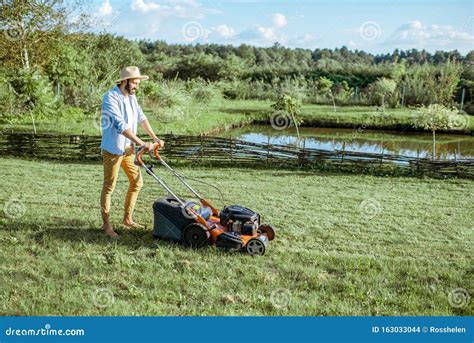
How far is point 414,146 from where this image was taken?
14578 mm

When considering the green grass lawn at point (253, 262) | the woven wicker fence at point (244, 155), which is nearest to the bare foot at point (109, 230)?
the green grass lawn at point (253, 262)

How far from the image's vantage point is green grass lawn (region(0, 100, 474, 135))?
47.6 ft

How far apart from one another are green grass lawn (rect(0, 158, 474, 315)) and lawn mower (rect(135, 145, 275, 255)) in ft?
0.34

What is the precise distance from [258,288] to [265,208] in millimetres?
2589

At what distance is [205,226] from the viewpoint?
468 centimetres

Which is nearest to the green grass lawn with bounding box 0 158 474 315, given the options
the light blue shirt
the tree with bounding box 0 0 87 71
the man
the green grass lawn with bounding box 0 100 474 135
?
the man

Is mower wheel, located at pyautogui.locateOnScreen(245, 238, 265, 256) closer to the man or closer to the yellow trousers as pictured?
the man

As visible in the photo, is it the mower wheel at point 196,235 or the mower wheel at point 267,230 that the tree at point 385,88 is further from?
the mower wheel at point 196,235

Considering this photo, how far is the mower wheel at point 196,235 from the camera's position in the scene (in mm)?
4668

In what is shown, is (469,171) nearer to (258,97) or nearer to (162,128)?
(162,128)

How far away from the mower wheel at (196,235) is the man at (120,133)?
0.79 metres

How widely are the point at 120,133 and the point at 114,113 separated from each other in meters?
0.20

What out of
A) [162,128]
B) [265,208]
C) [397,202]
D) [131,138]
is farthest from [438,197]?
[162,128]

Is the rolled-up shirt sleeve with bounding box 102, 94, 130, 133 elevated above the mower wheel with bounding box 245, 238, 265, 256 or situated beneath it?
elevated above
